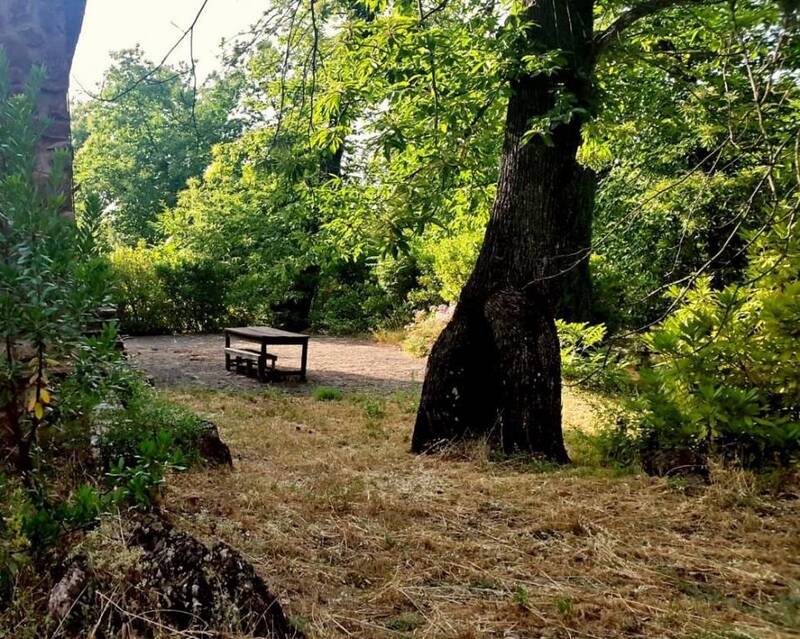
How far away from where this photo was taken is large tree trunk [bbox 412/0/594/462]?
5.04 metres

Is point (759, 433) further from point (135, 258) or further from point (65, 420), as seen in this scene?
point (135, 258)

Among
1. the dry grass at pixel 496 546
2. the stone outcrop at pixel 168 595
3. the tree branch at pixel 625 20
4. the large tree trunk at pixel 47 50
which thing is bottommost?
the dry grass at pixel 496 546

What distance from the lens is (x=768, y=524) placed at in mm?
3441

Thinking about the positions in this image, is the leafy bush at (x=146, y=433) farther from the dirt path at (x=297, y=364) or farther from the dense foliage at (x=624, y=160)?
the dirt path at (x=297, y=364)

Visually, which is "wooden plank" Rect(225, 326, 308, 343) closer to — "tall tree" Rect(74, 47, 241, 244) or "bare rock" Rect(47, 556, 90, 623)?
"bare rock" Rect(47, 556, 90, 623)

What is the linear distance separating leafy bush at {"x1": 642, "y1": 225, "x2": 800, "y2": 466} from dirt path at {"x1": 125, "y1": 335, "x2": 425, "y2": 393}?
16.2 ft

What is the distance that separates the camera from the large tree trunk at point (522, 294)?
16.5 ft

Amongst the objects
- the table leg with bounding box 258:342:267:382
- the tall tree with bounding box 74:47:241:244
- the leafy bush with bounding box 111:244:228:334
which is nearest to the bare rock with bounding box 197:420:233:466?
the table leg with bounding box 258:342:267:382

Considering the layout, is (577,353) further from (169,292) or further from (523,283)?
(169,292)

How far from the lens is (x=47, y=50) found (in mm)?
3408

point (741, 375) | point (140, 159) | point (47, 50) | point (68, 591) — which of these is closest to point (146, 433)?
point (68, 591)

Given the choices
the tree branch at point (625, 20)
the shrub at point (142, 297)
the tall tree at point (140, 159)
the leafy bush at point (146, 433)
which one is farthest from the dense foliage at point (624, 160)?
the tall tree at point (140, 159)

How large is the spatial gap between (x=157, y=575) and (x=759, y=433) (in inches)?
144

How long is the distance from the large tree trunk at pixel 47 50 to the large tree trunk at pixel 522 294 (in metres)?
3.13
